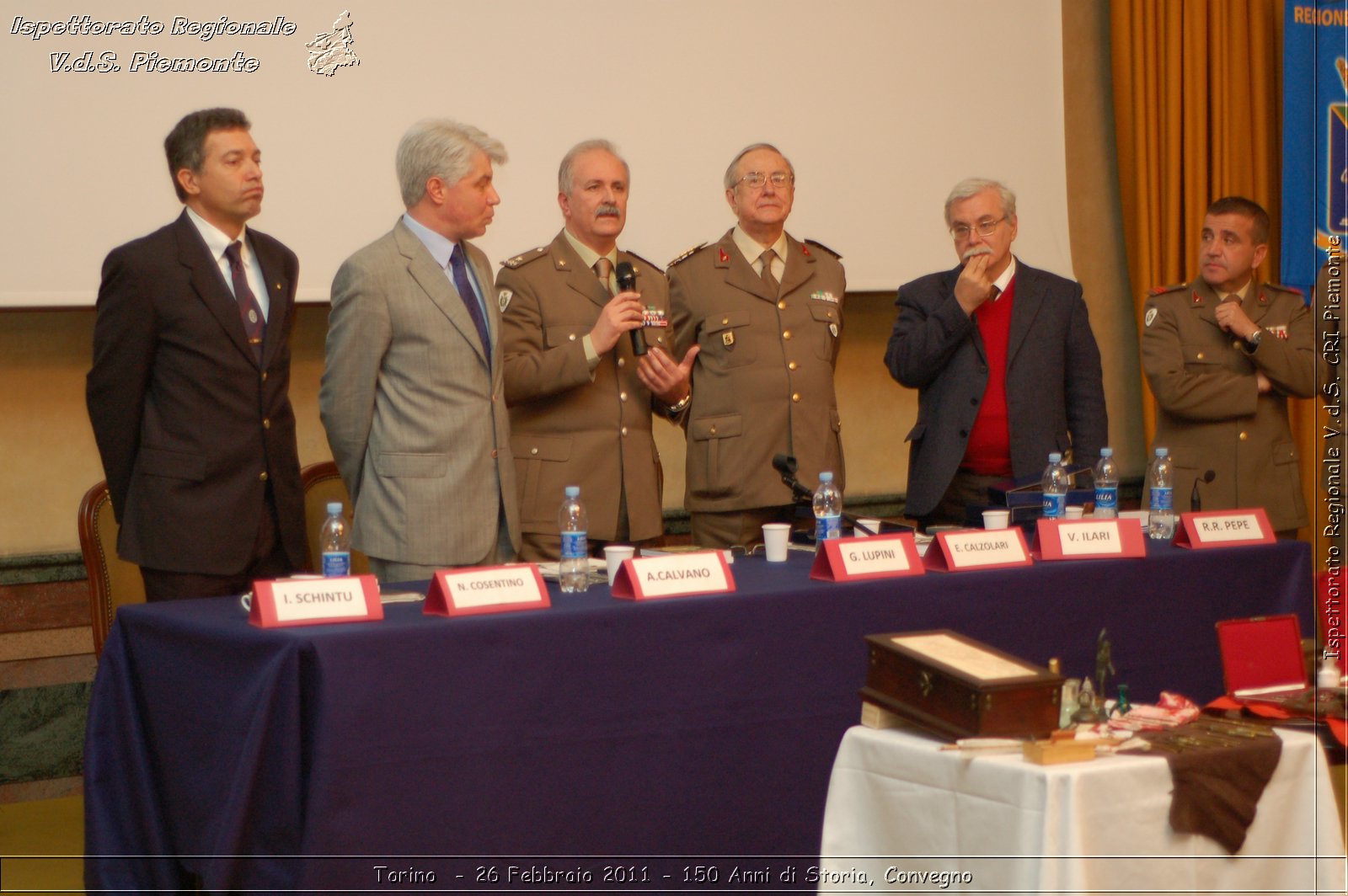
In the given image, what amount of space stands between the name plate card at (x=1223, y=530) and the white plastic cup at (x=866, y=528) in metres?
0.74

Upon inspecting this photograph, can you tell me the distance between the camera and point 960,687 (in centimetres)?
220

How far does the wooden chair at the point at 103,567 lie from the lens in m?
3.58

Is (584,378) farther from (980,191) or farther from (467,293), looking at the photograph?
(980,191)

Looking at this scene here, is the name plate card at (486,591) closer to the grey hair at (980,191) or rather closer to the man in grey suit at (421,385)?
the man in grey suit at (421,385)

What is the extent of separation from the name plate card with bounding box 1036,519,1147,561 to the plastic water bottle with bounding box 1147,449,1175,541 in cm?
36

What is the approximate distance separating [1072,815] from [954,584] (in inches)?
47.3

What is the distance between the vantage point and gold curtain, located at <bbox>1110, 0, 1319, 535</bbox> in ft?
20.1

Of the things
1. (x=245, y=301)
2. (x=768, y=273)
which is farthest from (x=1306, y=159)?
(x=245, y=301)

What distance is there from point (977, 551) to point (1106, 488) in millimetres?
775

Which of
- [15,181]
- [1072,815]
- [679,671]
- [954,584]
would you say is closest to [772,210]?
[954,584]

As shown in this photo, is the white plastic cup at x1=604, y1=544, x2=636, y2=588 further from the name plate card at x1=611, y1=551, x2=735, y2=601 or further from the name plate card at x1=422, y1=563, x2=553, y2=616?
the name plate card at x1=422, y1=563, x2=553, y2=616

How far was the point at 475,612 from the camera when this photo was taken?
274 centimetres

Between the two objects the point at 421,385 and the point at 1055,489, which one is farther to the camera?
the point at 1055,489

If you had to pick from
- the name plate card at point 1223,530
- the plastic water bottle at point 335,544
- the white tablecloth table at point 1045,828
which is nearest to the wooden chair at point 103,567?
the plastic water bottle at point 335,544
